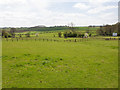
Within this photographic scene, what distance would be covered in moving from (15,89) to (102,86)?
6669mm

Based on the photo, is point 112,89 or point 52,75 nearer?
point 112,89

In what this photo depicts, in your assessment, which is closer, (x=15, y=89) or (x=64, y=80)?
(x=15, y=89)

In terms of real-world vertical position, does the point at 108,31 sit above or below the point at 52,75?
above

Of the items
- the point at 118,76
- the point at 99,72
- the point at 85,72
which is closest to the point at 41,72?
the point at 85,72

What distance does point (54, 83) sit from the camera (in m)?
9.56

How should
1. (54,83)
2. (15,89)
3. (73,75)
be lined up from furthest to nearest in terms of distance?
(73,75) → (54,83) → (15,89)

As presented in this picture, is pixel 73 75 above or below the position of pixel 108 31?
below

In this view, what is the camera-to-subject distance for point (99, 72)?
11938mm

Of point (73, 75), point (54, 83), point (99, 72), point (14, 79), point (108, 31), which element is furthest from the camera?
point (108, 31)

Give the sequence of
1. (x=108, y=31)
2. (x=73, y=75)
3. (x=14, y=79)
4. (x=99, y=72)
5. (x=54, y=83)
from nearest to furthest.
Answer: (x=54, y=83) → (x=14, y=79) → (x=73, y=75) → (x=99, y=72) → (x=108, y=31)

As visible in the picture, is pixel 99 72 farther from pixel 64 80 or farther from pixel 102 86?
pixel 64 80

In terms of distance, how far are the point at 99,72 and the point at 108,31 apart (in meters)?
92.2

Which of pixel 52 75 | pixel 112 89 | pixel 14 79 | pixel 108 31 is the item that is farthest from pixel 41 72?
pixel 108 31

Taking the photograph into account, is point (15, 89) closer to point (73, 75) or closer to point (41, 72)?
point (41, 72)
